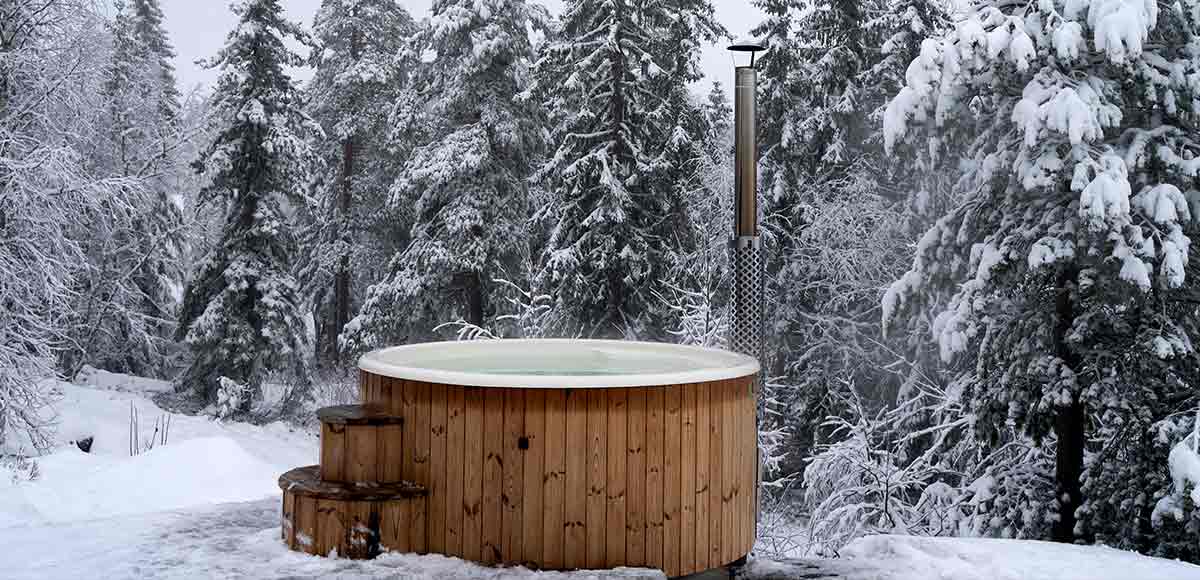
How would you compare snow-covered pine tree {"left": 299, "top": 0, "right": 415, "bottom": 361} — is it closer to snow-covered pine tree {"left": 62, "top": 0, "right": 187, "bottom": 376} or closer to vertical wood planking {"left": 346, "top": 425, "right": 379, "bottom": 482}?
snow-covered pine tree {"left": 62, "top": 0, "right": 187, "bottom": 376}

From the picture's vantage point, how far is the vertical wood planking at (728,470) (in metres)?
4.97

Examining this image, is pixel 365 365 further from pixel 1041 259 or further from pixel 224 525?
pixel 1041 259

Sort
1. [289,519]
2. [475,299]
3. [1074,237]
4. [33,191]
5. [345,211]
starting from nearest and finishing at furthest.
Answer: [289,519] → [1074,237] → [33,191] → [475,299] → [345,211]

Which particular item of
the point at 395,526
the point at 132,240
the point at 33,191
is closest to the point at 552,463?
the point at 395,526

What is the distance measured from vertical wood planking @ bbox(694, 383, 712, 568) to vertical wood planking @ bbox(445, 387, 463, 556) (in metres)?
1.11

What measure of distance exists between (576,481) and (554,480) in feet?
0.33

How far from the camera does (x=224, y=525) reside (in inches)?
221

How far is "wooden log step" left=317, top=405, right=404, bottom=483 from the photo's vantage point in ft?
16.2

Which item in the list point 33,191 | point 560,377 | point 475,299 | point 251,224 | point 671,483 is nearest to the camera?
point 560,377

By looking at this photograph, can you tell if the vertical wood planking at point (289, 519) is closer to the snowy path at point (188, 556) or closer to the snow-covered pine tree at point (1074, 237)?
the snowy path at point (188, 556)

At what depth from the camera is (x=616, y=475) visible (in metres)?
4.64

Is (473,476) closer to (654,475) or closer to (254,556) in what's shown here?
(654,475)

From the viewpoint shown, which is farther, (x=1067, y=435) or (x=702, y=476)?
(x=1067, y=435)

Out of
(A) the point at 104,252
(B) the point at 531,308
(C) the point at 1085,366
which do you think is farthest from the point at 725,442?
(A) the point at 104,252
